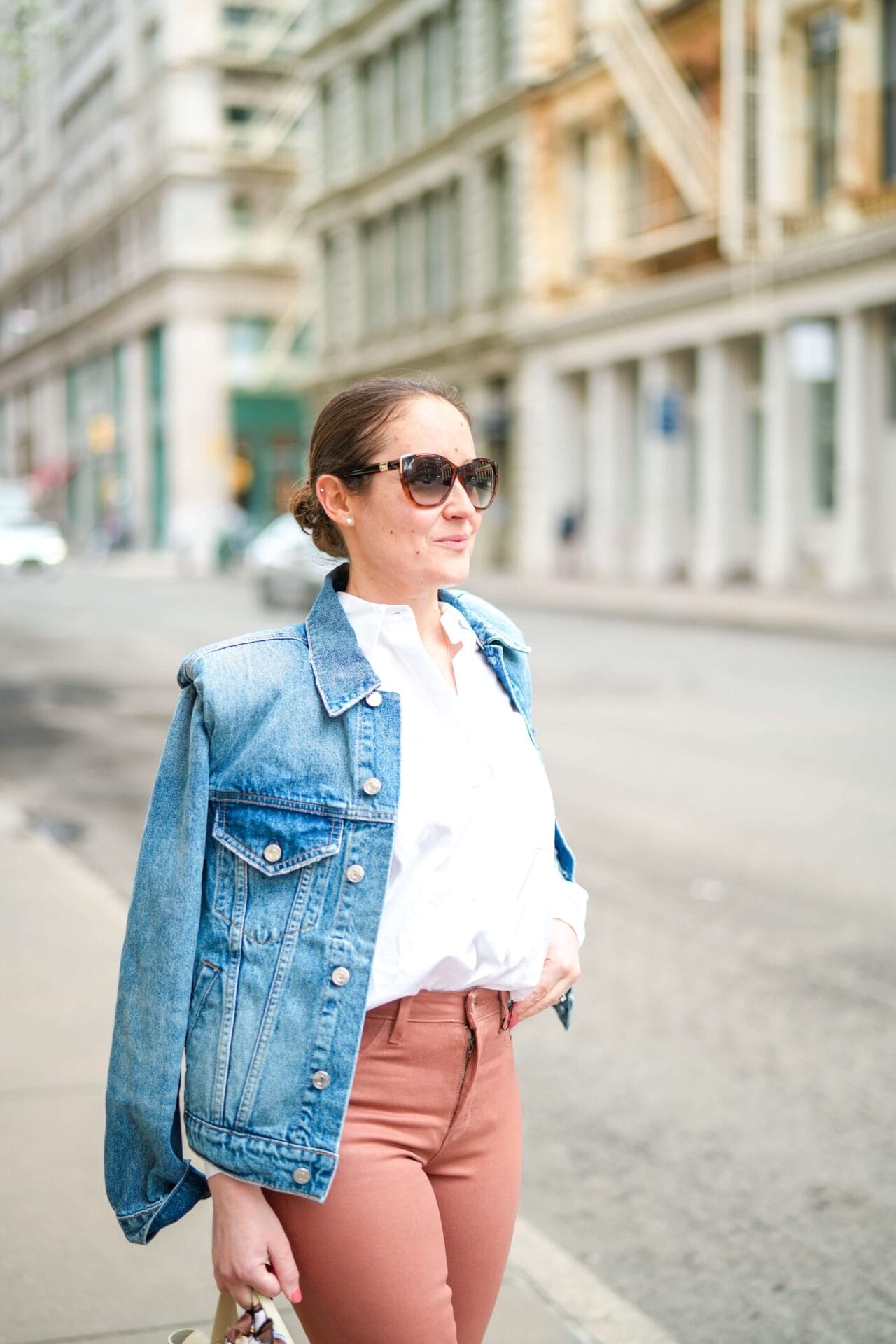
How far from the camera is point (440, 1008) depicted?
2229 mm

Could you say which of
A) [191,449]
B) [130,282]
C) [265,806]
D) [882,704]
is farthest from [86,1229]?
[130,282]

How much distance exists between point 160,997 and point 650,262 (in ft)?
109

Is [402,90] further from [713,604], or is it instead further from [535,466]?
[713,604]

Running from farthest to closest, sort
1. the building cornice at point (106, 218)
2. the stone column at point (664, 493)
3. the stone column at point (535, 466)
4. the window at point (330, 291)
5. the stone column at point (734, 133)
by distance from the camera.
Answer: the building cornice at point (106, 218) → the window at point (330, 291) → the stone column at point (535, 466) → the stone column at point (664, 493) → the stone column at point (734, 133)

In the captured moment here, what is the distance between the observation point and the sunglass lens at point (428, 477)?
2.27 meters

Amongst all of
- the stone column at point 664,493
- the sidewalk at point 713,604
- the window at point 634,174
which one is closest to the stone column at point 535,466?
the sidewalk at point 713,604

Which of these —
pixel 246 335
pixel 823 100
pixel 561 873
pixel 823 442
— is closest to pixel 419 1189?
pixel 561 873

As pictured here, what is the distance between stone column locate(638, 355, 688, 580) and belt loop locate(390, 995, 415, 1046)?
30951mm

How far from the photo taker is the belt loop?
219 centimetres

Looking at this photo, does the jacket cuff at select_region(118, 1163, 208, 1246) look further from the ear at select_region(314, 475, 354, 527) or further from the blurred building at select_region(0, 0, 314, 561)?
the blurred building at select_region(0, 0, 314, 561)

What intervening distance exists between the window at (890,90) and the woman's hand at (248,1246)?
89.1 feet

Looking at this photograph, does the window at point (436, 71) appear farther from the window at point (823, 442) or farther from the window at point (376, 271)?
the window at point (823, 442)

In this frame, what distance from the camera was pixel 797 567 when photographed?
2928cm

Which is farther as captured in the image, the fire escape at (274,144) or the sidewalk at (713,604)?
the fire escape at (274,144)
